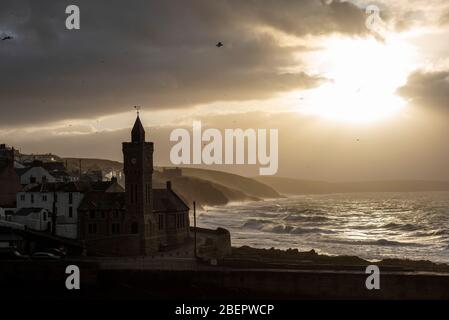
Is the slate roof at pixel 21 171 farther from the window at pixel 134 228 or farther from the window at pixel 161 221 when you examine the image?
the window at pixel 134 228

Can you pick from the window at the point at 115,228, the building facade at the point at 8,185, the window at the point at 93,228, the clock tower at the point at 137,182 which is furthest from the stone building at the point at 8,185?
the clock tower at the point at 137,182

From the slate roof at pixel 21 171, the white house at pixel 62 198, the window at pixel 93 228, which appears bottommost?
the window at pixel 93 228

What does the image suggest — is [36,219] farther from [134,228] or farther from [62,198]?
[134,228]

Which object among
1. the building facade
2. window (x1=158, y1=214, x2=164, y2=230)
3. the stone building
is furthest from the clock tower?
the building facade

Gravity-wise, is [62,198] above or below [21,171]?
below

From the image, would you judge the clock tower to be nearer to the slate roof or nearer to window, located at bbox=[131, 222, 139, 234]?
window, located at bbox=[131, 222, 139, 234]

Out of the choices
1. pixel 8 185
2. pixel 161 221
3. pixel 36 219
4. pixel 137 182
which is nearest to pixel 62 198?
pixel 36 219

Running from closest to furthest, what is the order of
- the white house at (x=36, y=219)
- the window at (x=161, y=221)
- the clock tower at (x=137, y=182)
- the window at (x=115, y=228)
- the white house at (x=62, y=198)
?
1. the clock tower at (x=137, y=182)
2. the window at (x=115, y=228)
3. the white house at (x=62, y=198)
4. the window at (x=161, y=221)
5. the white house at (x=36, y=219)

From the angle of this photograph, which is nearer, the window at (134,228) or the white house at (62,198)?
the window at (134,228)

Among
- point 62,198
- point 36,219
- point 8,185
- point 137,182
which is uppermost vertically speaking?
point 137,182

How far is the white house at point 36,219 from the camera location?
211 feet

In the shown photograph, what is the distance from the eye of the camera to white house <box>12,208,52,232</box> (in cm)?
6438

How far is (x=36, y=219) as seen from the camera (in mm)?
64500
